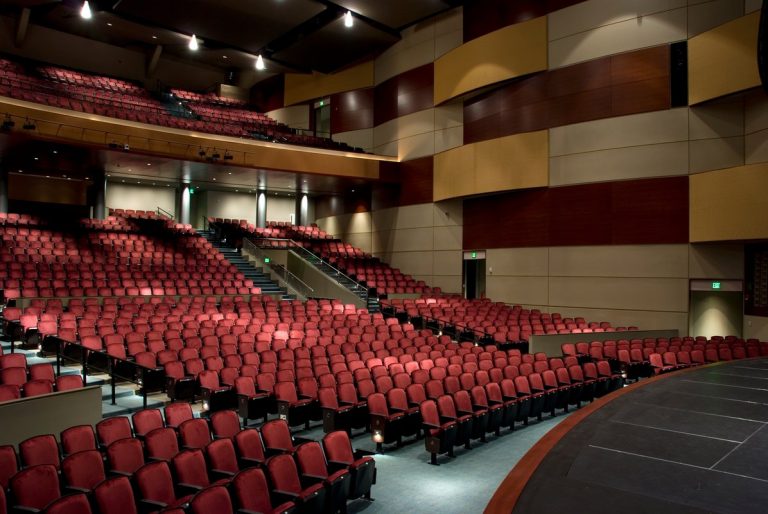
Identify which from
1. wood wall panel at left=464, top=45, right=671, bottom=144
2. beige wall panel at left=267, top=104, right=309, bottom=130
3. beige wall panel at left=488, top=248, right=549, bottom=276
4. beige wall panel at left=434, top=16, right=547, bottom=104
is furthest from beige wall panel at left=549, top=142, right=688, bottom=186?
beige wall panel at left=267, top=104, right=309, bottom=130

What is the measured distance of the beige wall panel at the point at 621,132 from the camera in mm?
9984

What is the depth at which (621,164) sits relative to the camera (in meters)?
10.6

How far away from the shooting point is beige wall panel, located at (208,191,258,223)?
58.1ft

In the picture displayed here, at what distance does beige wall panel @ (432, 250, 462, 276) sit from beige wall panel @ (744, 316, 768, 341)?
594 cm

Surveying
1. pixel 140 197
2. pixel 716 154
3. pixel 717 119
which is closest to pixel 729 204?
pixel 716 154

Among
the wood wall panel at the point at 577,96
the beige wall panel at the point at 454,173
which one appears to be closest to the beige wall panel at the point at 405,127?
Answer: the beige wall panel at the point at 454,173

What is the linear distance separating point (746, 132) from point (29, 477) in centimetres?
1055

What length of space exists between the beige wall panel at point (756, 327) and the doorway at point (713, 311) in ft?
0.94

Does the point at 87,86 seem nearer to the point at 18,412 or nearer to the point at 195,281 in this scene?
the point at 195,281

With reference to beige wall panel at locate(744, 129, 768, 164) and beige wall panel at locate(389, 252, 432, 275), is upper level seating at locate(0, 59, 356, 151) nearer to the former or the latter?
beige wall panel at locate(389, 252, 432, 275)

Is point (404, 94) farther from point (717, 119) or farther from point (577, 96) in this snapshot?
point (717, 119)

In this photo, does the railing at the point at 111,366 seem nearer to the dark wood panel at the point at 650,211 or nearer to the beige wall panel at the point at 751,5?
the dark wood panel at the point at 650,211

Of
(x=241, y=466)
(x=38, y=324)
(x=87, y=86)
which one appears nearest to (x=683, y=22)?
(x=241, y=466)

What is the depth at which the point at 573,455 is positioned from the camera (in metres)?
2.90
